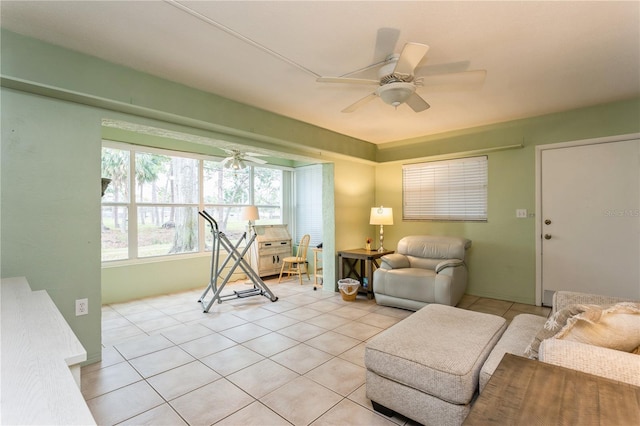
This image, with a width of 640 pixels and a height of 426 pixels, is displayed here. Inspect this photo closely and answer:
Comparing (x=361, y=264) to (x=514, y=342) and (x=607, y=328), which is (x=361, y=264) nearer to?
(x=514, y=342)

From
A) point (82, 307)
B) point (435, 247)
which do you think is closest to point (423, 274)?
point (435, 247)

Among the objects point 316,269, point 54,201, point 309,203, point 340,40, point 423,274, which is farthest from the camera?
point 309,203

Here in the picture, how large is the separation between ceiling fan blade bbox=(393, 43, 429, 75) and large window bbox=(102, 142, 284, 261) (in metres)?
4.00

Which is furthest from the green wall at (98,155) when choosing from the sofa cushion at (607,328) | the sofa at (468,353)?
the sofa cushion at (607,328)

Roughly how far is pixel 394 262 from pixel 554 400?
3195 millimetres

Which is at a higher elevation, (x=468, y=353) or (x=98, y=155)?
(x=98, y=155)

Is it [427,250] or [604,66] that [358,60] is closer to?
[604,66]

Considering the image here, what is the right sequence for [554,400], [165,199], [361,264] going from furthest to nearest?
[361,264]
[165,199]
[554,400]

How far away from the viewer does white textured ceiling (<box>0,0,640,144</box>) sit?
6.00 ft

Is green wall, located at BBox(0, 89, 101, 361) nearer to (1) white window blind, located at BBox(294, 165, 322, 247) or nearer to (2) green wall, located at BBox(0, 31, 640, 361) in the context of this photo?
(2) green wall, located at BBox(0, 31, 640, 361)

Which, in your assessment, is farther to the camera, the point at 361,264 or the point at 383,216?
the point at 361,264

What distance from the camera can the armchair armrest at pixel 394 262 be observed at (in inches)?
164

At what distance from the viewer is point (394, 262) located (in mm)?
4180

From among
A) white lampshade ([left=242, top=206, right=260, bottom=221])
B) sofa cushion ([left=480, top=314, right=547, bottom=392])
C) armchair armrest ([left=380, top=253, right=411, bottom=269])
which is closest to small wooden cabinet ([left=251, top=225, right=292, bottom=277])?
white lampshade ([left=242, top=206, right=260, bottom=221])
